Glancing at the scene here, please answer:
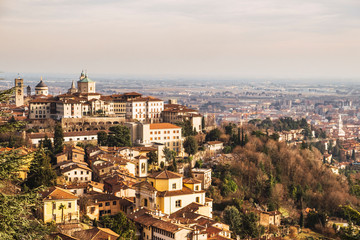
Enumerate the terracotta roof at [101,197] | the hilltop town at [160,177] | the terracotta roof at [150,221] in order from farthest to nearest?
Answer: 1. the terracotta roof at [101,197]
2. the hilltop town at [160,177]
3. the terracotta roof at [150,221]

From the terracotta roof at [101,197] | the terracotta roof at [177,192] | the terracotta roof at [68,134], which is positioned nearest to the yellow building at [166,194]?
the terracotta roof at [177,192]

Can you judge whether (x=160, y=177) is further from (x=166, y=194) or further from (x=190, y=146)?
(x=190, y=146)

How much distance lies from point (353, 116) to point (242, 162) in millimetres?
116027

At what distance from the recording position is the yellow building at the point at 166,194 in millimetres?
22484

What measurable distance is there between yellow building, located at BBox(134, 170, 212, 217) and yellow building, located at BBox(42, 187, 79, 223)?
3.47m

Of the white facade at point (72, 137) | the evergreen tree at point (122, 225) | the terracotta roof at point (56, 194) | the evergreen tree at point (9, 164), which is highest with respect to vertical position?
the evergreen tree at point (9, 164)

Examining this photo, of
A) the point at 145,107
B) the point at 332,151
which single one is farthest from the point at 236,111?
the point at 145,107

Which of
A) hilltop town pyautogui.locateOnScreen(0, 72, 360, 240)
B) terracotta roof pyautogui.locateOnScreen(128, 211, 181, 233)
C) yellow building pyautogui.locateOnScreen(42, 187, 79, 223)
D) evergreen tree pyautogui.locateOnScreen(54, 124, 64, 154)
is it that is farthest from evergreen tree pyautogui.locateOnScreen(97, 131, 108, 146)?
yellow building pyautogui.locateOnScreen(42, 187, 79, 223)

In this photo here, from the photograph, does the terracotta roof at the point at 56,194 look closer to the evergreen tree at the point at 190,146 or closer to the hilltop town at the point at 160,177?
the hilltop town at the point at 160,177

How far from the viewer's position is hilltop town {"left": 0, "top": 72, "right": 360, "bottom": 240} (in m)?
20.0

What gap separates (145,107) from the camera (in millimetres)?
41156

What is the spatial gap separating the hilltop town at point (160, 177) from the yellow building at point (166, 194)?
1.6 inches

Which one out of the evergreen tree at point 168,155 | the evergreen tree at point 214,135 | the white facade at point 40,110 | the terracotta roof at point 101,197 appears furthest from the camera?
the white facade at point 40,110

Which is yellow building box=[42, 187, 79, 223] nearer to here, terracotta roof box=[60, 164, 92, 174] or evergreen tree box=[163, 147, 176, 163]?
terracotta roof box=[60, 164, 92, 174]
